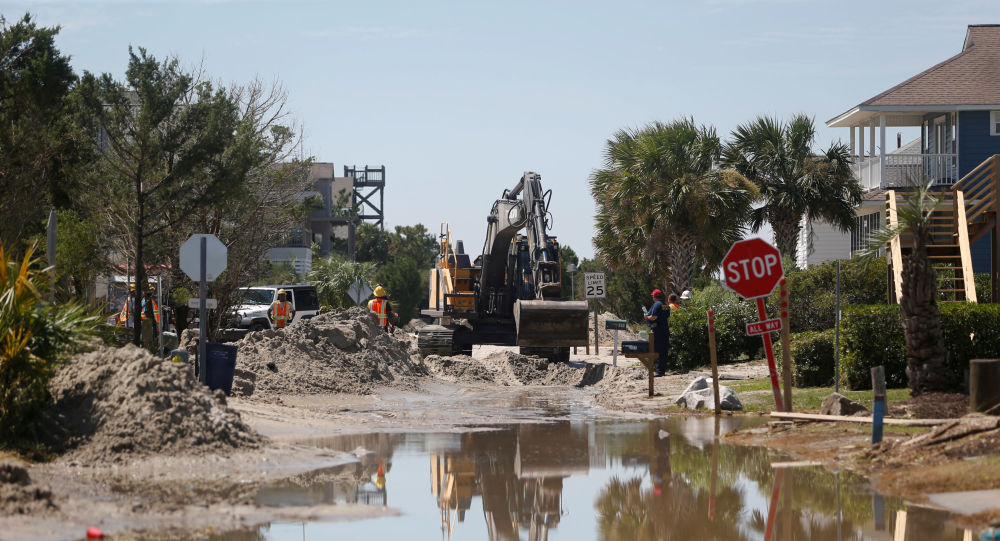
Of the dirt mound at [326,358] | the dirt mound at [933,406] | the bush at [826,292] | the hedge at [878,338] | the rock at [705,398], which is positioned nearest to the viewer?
the dirt mound at [933,406]

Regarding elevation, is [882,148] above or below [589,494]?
above

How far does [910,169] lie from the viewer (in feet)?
114

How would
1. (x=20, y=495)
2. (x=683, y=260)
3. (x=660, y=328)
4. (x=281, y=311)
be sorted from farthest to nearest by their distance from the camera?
1. (x=281, y=311)
2. (x=683, y=260)
3. (x=660, y=328)
4. (x=20, y=495)

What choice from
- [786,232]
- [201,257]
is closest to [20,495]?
[201,257]

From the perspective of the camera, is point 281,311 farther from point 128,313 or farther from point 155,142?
point 155,142

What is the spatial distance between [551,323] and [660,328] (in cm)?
337

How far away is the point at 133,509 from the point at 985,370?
9.77 metres

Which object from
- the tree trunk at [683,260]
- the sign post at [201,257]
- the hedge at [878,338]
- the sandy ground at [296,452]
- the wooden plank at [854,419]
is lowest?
the sandy ground at [296,452]

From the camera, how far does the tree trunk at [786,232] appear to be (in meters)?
37.3

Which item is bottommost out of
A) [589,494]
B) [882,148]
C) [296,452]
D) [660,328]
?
[589,494]

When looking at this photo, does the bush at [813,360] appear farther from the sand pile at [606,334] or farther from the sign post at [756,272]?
the sand pile at [606,334]

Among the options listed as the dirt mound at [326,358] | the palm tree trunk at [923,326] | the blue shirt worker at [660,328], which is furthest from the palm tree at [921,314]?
the dirt mound at [326,358]

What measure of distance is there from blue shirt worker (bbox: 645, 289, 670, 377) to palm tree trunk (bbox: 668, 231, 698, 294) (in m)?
10.3

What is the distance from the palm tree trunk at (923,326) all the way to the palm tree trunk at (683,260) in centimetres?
1948
